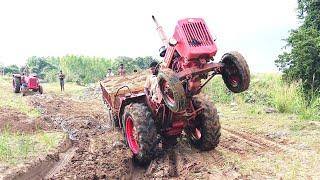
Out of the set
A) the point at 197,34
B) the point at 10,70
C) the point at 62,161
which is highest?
the point at 197,34

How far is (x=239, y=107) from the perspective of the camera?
52.6ft

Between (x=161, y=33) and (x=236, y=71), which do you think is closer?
(x=236, y=71)

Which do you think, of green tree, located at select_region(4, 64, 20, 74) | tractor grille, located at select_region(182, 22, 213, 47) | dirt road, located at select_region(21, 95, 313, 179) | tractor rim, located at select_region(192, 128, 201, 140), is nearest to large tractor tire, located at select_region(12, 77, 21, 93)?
dirt road, located at select_region(21, 95, 313, 179)

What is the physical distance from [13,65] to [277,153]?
127 ft

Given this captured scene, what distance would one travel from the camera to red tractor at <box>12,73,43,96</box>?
24078 mm

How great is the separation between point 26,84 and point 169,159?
1634 cm

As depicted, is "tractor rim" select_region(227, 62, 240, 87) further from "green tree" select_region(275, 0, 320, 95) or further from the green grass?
"green tree" select_region(275, 0, 320, 95)

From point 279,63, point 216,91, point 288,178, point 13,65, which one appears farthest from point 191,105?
point 13,65

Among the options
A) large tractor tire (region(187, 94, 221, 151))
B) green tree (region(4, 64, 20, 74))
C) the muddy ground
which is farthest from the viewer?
green tree (region(4, 64, 20, 74))

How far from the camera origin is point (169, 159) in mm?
9422

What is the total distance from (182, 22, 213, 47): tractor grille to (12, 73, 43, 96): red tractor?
17.1 m

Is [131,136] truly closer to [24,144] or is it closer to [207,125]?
[207,125]

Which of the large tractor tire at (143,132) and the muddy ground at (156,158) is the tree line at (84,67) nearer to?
the muddy ground at (156,158)

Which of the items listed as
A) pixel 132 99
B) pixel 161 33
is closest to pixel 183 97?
pixel 161 33
